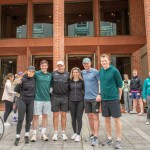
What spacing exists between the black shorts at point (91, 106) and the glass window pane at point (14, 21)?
37.8 ft

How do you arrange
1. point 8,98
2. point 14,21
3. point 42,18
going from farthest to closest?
point 14,21 → point 42,18 → point 8,98

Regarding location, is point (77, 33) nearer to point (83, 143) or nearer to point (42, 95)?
point (42, 95)

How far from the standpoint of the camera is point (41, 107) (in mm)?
6375

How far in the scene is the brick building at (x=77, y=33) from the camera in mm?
15367

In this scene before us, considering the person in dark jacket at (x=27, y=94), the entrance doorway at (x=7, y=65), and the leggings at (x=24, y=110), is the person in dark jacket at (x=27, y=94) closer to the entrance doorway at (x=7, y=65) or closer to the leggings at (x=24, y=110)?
the leggings at (x=24, y=110)

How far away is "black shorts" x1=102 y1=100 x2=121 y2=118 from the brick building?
9453 millimetres

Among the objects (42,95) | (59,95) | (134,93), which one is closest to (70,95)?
(59,95)

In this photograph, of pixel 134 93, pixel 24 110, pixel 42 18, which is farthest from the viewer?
pixel 42 18

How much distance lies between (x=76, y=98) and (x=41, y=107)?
942 mm

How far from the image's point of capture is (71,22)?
1658 centimetres

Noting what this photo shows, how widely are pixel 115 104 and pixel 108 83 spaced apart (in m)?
0.52

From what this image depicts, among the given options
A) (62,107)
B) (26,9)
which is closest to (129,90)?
(62,107)

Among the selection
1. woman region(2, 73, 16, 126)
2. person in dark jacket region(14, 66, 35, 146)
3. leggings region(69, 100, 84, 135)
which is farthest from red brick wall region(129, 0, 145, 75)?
person in dark jacket region(14, 66, 35, 146)

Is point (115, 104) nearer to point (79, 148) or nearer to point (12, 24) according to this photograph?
point (79, 148)
